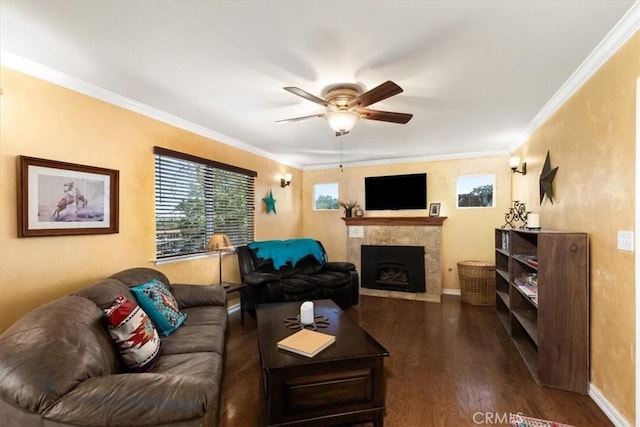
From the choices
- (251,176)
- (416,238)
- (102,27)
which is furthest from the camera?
(416,238)

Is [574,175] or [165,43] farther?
[574,175]

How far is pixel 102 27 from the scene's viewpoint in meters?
1.75

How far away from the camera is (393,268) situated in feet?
17.4

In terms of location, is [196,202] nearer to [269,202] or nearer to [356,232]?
[269,202]

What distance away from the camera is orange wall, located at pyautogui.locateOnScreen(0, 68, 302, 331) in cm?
207

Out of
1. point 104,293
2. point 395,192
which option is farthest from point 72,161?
point 395,192

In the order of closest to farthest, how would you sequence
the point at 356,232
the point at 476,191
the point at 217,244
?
the point at 217,244 < the point at 476,191 < the point at 356,232

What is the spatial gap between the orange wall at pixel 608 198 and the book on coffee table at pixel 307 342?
1798 millimetres

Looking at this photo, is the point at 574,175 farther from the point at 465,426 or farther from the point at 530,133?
the point at 465,426

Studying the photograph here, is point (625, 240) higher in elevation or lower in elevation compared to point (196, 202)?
lower

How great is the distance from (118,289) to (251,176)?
2809 mm

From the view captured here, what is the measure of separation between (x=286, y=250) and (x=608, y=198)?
3.64 metres

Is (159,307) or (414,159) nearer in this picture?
(159,307)

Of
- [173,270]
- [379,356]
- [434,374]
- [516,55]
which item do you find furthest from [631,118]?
[173,270]
